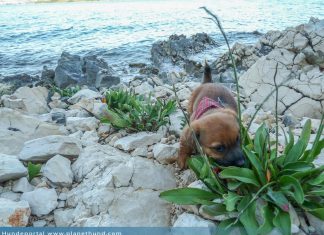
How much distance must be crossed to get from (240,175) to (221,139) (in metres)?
0.48

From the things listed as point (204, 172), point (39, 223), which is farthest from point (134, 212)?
point (39, 223)

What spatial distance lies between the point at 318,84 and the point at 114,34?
15.0 metres

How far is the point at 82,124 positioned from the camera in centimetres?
481

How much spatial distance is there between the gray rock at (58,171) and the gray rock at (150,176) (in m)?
0.62

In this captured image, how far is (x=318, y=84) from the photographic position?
6.41m

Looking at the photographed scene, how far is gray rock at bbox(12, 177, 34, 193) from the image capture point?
10.7 ft

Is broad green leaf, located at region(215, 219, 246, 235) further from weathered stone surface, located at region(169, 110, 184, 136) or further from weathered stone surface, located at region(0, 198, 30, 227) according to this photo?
weathered stone surface, located at region(169, 110, 184, 136)

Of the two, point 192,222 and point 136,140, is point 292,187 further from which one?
point 136,140

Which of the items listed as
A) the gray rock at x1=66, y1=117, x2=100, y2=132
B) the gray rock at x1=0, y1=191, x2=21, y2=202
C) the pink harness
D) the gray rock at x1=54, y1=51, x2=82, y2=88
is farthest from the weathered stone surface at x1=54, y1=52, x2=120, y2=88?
the gray rock at x1=0, y1=191, x2=21, y2=202

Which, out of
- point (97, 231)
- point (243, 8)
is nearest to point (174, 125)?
point (97, 231)

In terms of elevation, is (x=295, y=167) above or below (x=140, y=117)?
above

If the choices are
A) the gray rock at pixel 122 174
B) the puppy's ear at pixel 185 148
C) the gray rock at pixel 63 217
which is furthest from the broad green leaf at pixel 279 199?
the gray rock at pixel 63 217

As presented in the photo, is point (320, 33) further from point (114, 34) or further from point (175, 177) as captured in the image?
point (114, 34)

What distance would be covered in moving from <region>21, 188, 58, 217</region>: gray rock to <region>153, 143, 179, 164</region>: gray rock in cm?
106
